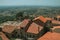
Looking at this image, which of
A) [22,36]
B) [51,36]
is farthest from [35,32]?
[51,36]

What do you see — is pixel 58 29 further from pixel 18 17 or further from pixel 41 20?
pixel 18 17

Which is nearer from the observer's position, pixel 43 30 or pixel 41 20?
pixel 43 30

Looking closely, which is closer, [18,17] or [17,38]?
[17,38]

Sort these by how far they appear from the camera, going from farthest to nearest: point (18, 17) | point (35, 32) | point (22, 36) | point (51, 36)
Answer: point (18, 17), point (35, 32), point (22, 36), point (51, 36)

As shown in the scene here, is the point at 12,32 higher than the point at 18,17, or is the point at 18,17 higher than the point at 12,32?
the point at 12,32

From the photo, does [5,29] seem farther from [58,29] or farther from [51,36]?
[51,36]

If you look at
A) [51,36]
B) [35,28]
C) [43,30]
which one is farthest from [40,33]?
[51,36]

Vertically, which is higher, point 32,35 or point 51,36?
point 51,36

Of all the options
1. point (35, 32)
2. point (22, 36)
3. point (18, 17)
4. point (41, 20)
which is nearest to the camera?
point (22, 36)

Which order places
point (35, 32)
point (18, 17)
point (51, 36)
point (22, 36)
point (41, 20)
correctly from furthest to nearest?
point (18, 17), point (41, 20), point (35, 32), point (22, 36), point (51, 36)

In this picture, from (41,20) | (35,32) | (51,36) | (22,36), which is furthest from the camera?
(41,20)
